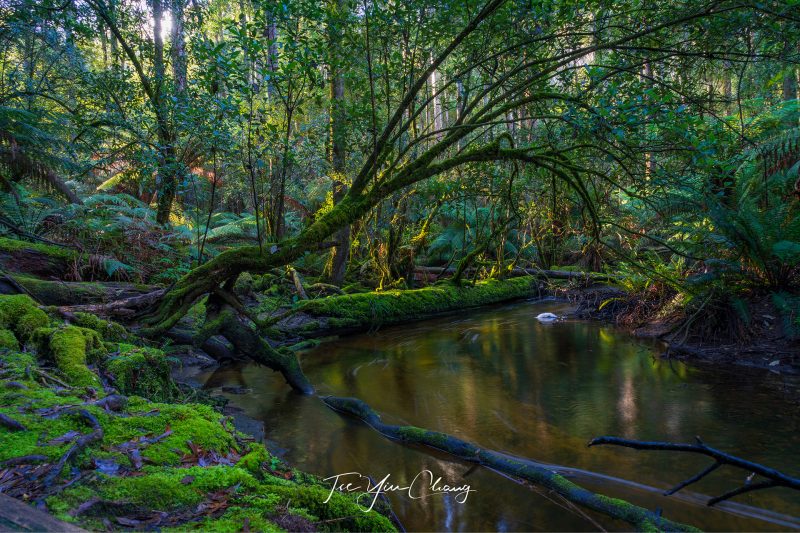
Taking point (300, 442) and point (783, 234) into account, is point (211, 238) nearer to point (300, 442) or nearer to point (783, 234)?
point (300, 442)

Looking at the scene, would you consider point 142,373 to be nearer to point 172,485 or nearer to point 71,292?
point 172,485

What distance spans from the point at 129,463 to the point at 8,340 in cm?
225

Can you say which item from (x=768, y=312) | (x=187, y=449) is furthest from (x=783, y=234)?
(x=187, y=449)

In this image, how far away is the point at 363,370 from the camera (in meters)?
6.58

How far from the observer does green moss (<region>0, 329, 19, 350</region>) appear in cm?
341

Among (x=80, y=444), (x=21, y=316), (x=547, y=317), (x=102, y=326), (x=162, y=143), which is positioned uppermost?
(x=162, y=143)

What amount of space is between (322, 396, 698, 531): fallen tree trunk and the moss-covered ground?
4.09 ft

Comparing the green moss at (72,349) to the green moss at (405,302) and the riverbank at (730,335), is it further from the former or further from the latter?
the riverbank at (730,335)

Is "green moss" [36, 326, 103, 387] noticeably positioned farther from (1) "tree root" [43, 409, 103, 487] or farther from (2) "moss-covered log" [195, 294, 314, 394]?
(2) "moss-covered log" [195, 294, 314, 394]

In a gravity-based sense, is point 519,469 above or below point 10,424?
below

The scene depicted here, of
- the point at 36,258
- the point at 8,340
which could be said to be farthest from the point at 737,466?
the point at 36,258

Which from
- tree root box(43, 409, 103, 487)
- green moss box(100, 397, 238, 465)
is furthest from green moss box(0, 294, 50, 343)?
tree root box(43, 409, 103, 487)

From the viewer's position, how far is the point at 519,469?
3.21 meters

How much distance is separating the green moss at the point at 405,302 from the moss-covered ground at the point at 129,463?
4893 mm
